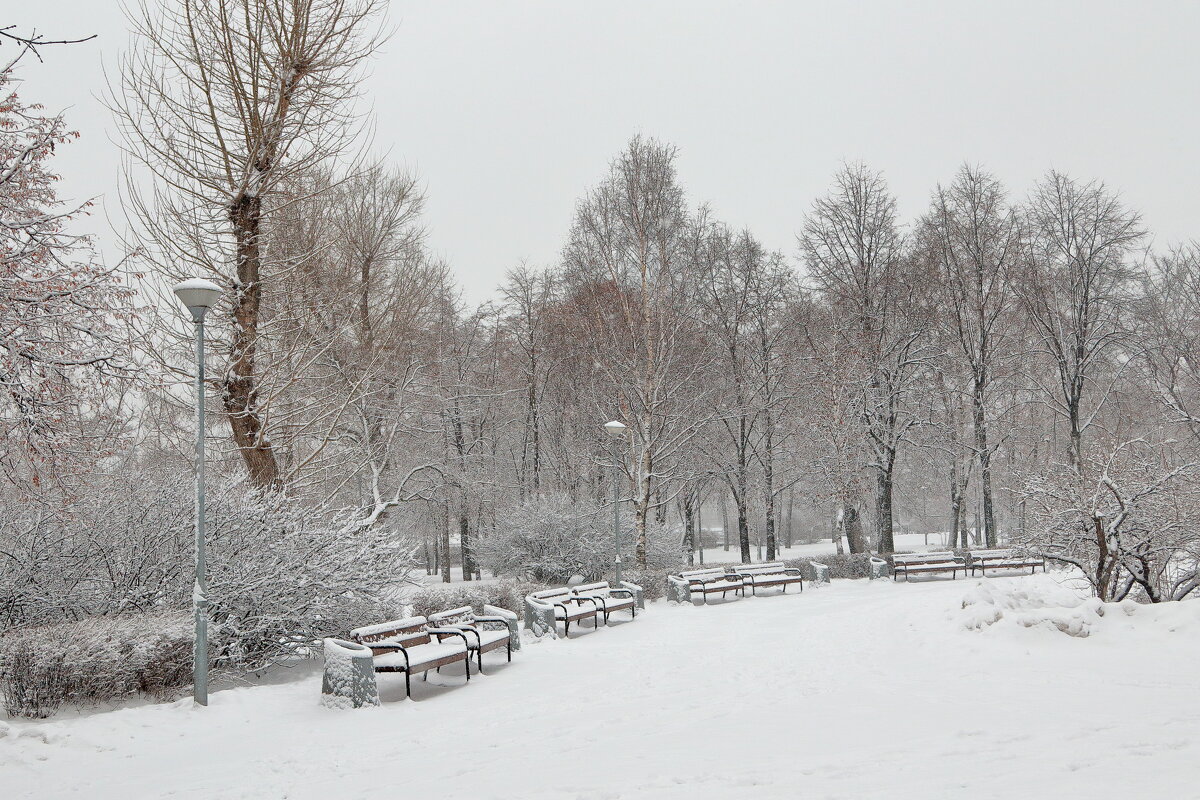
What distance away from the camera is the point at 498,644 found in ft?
→ 30.1

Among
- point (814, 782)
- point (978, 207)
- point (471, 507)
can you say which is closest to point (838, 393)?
point (978, 207)

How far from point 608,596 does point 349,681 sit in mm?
8432

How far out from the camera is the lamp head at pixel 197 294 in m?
6.92

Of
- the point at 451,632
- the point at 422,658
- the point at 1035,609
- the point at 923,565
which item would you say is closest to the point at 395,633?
the point at 451,632

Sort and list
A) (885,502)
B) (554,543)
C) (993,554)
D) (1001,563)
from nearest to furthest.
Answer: (554,543) → (1001,563) → (993,554) → (885,502)

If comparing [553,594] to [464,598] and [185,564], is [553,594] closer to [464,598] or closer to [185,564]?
[464,598]

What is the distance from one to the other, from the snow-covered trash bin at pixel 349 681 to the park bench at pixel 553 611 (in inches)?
172

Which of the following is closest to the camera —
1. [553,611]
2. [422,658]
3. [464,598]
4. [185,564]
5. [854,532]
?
[422,658]

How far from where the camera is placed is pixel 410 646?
873 centimetres

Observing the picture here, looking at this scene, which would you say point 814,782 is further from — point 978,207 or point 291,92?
point 978,207

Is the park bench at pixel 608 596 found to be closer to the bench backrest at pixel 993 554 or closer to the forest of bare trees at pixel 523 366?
the forest of bare trees at pixel 523 366

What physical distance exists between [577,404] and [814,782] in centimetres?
2142

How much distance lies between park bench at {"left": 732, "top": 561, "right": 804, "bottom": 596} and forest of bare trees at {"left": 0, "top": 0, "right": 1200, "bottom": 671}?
8.25 feet

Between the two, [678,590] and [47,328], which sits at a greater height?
[47,328]
